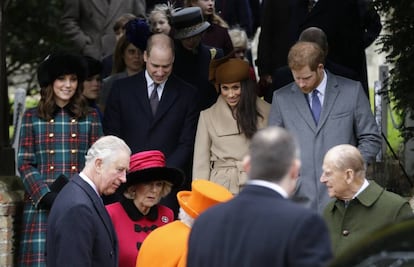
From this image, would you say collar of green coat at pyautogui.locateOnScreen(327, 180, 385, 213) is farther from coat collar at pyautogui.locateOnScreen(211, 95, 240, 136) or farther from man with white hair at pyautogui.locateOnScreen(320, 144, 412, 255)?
coat collar at pyautogui.locateOnScreen(211, 95, 240, 136)

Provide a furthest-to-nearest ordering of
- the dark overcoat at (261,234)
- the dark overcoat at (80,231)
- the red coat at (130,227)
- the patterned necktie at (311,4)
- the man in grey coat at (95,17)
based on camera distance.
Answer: the man in grey coat at (95,17) → the patterned necktie at (311,4) → the red coat at (130,227) → the dark overcoat at (80,231) → the dark overcoat at (261,234)

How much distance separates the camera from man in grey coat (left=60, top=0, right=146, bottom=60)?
15.0m

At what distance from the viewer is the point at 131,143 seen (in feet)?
36.6

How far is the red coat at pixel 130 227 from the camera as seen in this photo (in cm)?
936

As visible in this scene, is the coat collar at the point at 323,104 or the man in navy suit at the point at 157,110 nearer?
the coat collar at the point at 323,104

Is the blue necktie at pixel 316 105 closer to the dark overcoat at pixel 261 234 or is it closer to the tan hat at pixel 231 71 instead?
the tan hat at pixel 231 71

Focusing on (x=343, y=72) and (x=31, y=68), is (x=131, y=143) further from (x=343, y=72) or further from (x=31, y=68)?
(x=31, y=68)

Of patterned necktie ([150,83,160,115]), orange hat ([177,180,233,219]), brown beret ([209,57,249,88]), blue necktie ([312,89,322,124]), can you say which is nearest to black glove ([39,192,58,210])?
patterned necktie ([150,83,160,115])

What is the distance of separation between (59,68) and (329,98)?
81.9 inches

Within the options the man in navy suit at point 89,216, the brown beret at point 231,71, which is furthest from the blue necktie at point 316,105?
the man in navy suit at point 89,216

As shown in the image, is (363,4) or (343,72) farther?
(363,4)

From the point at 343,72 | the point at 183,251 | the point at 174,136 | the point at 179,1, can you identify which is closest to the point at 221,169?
the point at 174,136

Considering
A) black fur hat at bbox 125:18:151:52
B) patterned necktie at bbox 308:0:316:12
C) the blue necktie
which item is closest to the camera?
the blue necktie

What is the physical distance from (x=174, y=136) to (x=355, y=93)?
1.64 meters
